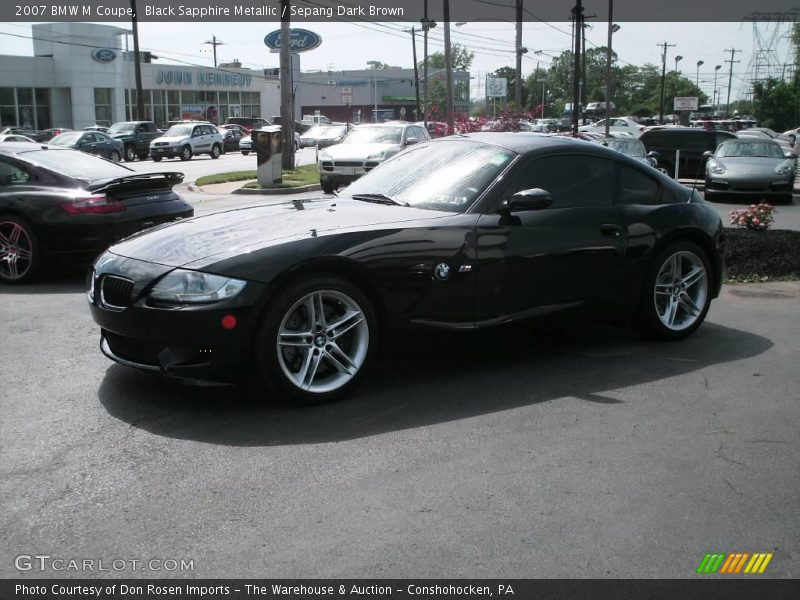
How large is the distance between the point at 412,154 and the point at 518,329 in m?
1.66

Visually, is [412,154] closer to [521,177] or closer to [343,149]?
[521,177]

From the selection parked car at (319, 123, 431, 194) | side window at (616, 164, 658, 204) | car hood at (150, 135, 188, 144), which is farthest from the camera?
car hood at (150, 135, 188, 144)

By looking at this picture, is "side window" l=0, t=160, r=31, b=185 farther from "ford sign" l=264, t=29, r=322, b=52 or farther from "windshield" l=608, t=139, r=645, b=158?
"ford sign" l=264, t=29, r=322, b=52

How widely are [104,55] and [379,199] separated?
62295mm

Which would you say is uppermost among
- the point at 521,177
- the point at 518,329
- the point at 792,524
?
the point at 521,177

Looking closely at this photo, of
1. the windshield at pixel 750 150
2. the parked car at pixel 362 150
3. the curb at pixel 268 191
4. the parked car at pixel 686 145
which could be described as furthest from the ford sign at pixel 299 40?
the windshield at pixel 750 150

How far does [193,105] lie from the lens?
72062mm

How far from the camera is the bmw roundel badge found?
5281mm

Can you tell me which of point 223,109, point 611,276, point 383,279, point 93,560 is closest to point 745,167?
point 611,276

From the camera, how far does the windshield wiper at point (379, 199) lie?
5812mm

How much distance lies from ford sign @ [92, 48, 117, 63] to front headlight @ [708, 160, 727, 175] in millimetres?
52225

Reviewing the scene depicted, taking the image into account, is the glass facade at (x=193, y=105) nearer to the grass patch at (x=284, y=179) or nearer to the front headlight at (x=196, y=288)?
the grass patch at (x=284, y=179)

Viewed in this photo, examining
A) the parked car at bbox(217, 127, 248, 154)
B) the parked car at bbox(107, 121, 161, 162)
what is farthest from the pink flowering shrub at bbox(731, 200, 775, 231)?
the parked car at bbox(217, 127, 248, 154)

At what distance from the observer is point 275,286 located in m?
4.75
